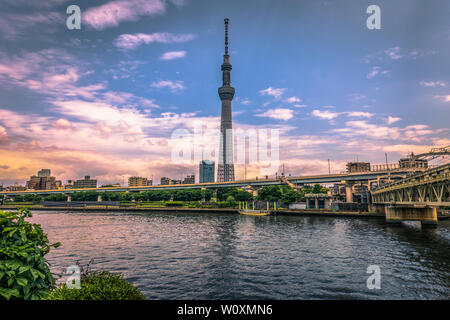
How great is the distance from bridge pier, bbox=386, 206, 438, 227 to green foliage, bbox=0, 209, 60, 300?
275 ft

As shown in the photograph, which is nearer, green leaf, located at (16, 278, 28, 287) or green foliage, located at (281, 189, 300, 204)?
green leaf, located at (16, 278, 28, 287)

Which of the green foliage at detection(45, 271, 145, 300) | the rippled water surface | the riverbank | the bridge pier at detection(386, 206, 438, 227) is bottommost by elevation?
the riverbank

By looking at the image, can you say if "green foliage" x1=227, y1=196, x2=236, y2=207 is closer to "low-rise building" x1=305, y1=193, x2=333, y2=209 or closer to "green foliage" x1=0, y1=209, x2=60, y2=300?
"low-rise building" x1=305, y1=193, x2=333, y2=209

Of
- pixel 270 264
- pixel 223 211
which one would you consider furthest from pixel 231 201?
pixel 270 264

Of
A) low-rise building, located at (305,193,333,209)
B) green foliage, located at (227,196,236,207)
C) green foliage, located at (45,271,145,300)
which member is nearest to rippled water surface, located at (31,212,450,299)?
green foliage, located at (45,271,145,300)

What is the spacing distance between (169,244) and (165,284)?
70.1ft

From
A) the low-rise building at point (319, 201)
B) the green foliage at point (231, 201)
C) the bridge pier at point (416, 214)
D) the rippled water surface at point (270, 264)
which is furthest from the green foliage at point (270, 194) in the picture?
the rippled water surface at point (270, 264)

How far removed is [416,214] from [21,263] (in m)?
85.7

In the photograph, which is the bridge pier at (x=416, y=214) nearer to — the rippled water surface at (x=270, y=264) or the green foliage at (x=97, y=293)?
the rippled water surface at (x=270, y=264)

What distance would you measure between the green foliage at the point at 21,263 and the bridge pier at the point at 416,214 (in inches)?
3297

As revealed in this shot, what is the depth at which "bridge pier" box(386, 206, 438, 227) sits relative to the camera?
6850cm
